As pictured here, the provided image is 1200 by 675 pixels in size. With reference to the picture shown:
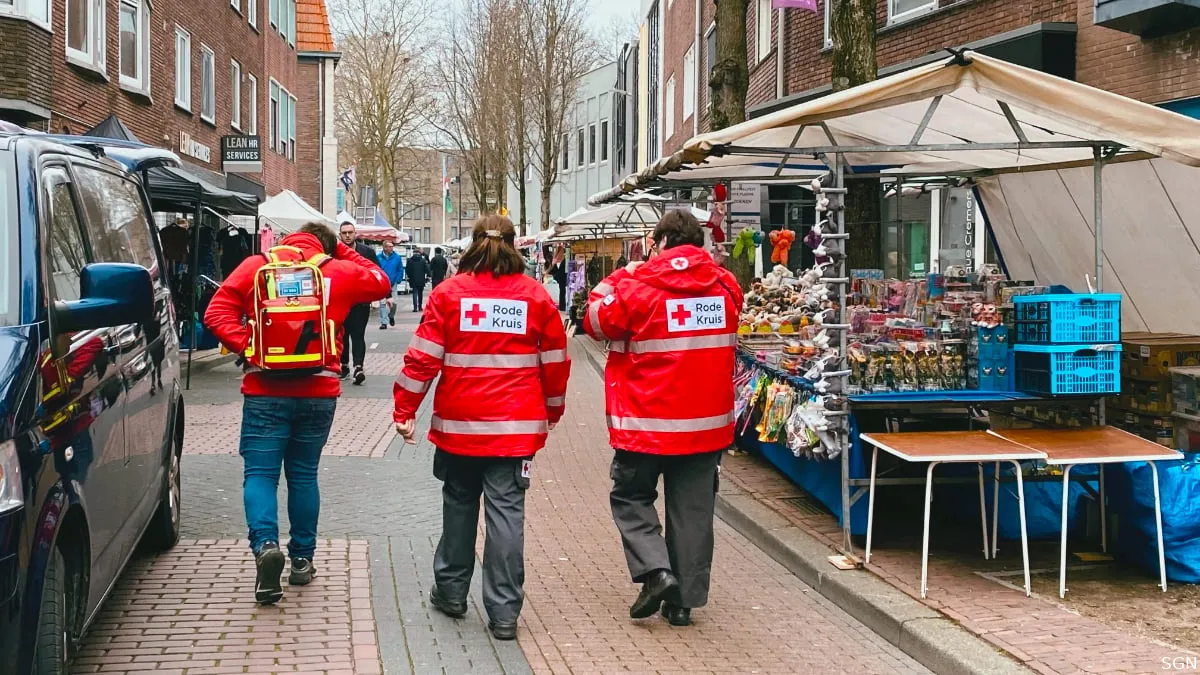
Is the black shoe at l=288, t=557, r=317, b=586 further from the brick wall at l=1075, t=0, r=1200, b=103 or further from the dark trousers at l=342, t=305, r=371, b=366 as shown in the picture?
the brick wall at l=1075, t=0, r=1200, b=103

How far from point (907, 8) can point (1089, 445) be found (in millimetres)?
11600

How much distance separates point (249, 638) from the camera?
5340mm

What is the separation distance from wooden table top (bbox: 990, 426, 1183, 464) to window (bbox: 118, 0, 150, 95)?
1725 centimetres

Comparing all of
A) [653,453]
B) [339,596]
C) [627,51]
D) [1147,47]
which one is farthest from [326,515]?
[627,51]

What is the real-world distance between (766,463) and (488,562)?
4.81m

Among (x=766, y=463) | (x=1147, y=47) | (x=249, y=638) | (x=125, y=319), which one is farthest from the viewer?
(x=1147, y=47)

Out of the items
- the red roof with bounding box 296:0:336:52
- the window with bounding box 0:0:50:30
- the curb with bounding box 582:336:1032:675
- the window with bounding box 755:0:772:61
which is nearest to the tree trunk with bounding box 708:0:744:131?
the curb with bounding box 582:336:1032:675

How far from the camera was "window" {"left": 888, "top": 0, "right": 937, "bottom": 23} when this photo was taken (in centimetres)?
1619

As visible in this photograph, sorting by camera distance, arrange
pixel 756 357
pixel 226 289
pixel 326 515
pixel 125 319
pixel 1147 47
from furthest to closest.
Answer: pixel 1147 47 → pixel 756 357 → pixel 326 515 → pixel 226 289 → pixel 125 319

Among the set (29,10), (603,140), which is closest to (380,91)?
(603,140)

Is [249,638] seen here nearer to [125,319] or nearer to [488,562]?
[488,562]

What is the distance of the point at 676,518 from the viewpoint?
5.82m

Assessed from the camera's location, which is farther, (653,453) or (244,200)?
(244,200)

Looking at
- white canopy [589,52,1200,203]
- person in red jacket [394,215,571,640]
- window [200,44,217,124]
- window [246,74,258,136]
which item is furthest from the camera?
window [246,74,258,136]
